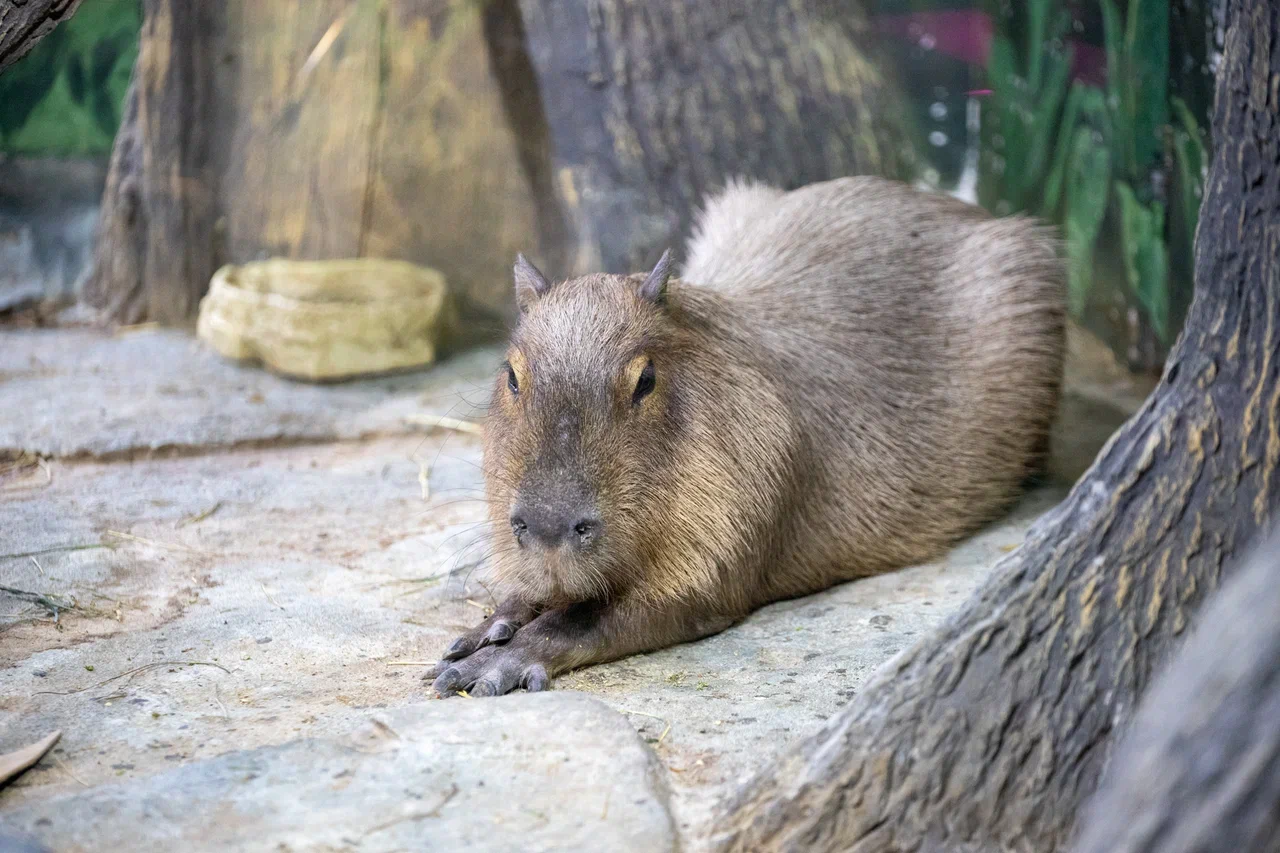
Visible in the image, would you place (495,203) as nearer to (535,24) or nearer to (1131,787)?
(535,24)

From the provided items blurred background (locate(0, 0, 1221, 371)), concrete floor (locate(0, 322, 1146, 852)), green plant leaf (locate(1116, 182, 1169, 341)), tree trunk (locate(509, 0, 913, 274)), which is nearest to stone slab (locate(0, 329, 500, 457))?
concrete floor (locate(0, 322, 1146, 852))

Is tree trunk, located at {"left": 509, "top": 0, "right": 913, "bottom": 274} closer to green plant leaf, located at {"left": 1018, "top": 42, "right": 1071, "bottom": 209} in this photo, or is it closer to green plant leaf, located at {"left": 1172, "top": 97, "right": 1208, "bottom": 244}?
green plant leaf, located at {"left": 1018, "top": 42, "right": 1071, "bottom": 209}

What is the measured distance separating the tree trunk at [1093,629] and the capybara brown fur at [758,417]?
1.24 metres

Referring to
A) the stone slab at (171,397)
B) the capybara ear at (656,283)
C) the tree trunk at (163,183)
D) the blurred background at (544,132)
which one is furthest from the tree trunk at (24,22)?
the tree trunk at (163,183)

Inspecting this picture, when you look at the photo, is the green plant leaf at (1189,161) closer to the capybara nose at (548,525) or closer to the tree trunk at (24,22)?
→ the capybara nose at (548,525)

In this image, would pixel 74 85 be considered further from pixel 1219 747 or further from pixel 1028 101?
pixel 1219 747

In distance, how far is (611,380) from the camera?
3910 millimetres

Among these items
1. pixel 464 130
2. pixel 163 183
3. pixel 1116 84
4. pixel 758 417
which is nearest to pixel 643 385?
pixel 758 417

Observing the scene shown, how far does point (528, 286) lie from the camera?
4.30 meters

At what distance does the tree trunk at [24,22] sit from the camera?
343 centimetres

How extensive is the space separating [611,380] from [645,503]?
0.40 metres

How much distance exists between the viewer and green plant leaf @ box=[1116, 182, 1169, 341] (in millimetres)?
6133

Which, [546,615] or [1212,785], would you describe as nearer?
[1212,785]

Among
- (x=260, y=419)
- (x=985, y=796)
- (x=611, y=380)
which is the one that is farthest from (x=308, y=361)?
(x=985, y=796)
